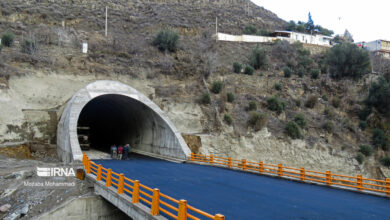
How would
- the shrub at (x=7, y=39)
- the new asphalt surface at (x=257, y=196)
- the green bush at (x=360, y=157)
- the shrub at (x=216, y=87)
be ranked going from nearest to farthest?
the new asphalt surface at (x=257, y=196)
the green bush at (x=360, y=157)
the shrub at (x=7, y=39)
the shrub at (x=216, y=87)

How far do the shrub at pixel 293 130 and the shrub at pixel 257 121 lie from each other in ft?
8.29

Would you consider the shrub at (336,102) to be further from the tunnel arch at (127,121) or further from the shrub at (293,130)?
the tunnel arch at (127,121)

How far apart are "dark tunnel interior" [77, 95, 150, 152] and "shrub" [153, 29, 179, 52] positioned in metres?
14.9

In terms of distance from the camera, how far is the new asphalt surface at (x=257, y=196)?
10203mm

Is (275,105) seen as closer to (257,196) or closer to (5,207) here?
(257,196)

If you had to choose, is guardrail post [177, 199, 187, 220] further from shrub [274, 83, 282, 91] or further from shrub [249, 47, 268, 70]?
shrub [249, 47, 268, 70]

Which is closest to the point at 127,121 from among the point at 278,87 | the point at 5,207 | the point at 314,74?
the point at 5,207

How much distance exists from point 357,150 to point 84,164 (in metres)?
28.4

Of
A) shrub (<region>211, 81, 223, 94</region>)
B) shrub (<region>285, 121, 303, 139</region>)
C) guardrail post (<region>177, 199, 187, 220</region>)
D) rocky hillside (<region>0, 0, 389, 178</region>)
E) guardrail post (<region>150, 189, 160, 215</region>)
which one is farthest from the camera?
shrub (<region>211, 81, 223, 94</region>)

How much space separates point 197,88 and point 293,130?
11.9 meters

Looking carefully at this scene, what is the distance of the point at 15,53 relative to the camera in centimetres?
3353

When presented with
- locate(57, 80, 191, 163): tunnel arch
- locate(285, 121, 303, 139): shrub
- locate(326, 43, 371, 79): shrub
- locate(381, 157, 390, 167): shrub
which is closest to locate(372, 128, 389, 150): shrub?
locate(381, 157, 390, 167): shrub

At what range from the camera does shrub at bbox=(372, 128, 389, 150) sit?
33.8m

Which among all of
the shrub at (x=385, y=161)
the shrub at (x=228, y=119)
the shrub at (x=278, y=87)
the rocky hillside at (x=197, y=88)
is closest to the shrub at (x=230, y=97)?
the rocky hillside at (x=197, y=88)
